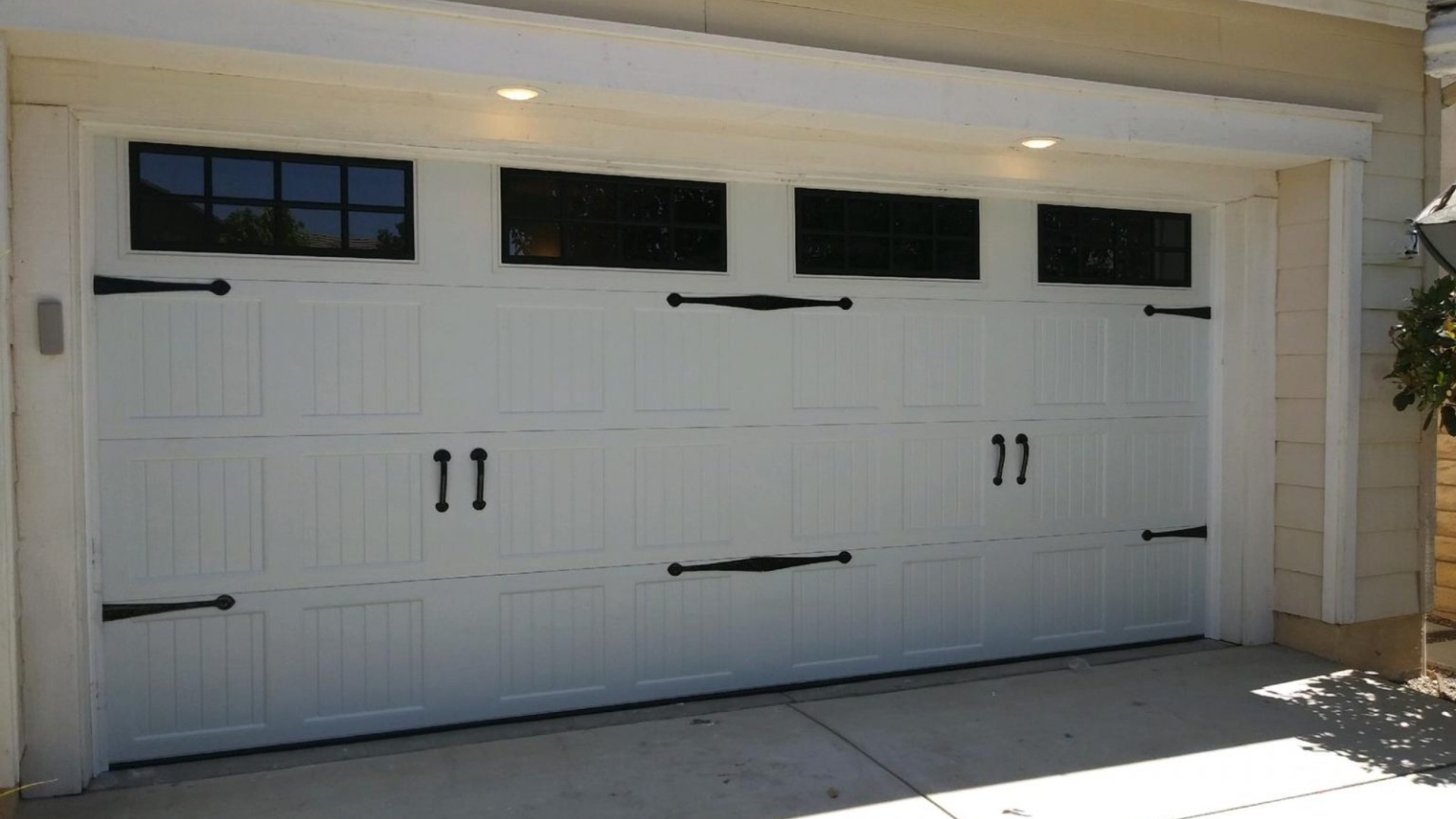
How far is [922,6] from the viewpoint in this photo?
14.1 ft

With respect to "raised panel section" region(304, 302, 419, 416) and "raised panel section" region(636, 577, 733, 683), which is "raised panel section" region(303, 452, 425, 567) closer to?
"raised panel section" region(304, 302, 419, 416)

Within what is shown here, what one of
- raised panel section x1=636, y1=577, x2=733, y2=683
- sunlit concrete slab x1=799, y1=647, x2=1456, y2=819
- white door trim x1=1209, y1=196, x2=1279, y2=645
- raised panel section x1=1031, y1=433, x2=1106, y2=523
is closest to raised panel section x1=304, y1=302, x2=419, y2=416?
raised panel section x1=636, y1=577, x2=733, y2=683

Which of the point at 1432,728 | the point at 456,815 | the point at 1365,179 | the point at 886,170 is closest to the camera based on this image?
the point at 456,815

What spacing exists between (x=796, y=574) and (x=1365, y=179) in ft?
10.7

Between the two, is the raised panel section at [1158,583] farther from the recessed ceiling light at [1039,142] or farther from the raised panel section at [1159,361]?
the recessed ceiling light at [1039,142]

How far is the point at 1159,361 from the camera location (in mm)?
5473

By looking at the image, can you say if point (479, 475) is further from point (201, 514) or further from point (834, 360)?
point (834, 360)

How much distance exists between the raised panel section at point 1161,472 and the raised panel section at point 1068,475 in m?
0.17

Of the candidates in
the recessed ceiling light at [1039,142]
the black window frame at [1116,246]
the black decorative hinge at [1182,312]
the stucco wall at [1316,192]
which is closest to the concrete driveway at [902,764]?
the stucco wall at [1316,192]

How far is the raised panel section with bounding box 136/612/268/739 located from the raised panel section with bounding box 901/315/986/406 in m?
2.81

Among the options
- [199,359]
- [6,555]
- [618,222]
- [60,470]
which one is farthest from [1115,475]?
[6,555]

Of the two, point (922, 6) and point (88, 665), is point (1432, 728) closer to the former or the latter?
point (922, 6)

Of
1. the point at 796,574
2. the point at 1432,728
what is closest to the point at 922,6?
the point at 796,574

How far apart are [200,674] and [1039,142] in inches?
149
